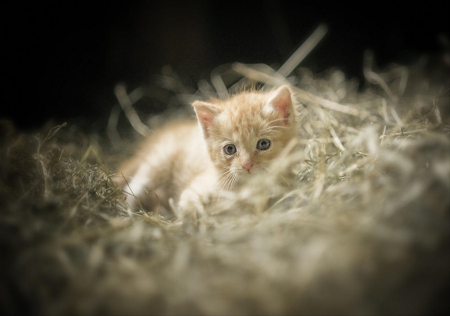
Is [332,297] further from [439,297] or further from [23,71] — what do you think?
[23,71]

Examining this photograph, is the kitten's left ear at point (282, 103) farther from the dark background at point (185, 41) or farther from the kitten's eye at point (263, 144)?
the dark background at point (185, 41)

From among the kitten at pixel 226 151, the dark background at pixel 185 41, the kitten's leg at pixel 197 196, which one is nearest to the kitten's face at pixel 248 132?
the kitten at pixel 226 151

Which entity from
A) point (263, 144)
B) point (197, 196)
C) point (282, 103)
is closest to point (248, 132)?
point (263, 144)

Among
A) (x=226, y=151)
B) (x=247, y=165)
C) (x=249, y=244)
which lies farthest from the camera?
(x=226, y=151)

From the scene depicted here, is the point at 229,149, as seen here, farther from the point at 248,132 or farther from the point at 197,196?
the point at 197,196

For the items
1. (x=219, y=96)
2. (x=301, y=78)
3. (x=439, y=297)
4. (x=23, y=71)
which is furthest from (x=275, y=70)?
(x=439, y=297)

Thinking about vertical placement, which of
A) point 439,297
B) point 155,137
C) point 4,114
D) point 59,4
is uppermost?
point 59,4
